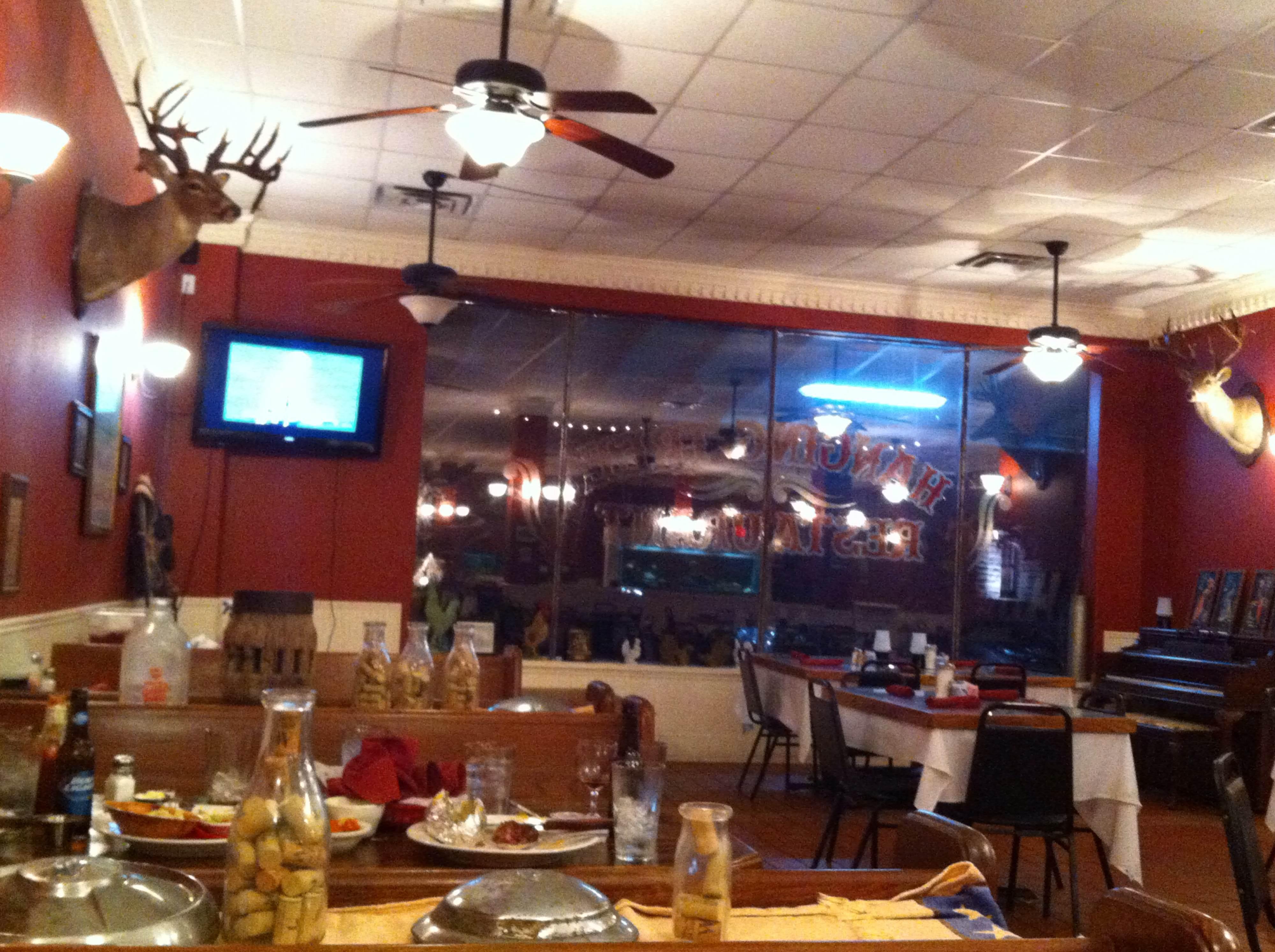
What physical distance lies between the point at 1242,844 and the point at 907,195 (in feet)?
15.1

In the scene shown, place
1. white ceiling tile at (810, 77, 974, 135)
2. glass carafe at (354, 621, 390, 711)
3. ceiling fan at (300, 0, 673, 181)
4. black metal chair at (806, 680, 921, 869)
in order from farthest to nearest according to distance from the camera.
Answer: white ceiling tile at (810, 77, 974, 135), black metal chair at (806, 680, 921, 869), ceiling fan at (300, 0, 673, 181), glass carafe at (354, 621, 390, 711)

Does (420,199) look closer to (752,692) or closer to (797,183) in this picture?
(797,183)

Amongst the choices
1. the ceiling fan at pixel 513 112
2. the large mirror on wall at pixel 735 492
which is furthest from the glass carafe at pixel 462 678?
the large mirror on wall at pixel 735 492

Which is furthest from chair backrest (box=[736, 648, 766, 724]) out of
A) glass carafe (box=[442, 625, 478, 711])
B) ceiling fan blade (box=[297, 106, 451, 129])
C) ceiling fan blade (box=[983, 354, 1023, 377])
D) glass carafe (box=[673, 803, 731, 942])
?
glass carafe (box=[673, 803, 731, 942])

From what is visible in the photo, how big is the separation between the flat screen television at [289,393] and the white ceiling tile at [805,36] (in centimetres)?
386

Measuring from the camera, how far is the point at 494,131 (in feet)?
Answer: 13.9

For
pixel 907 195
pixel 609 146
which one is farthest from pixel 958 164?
pixel 609 146

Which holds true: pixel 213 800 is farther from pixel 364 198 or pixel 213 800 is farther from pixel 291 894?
pixel 364 198

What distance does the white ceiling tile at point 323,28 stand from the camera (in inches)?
190

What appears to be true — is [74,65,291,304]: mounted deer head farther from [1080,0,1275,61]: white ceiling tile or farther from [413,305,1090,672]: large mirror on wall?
[413,305,1090,672]: large mirror on wall

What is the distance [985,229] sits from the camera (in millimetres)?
7301

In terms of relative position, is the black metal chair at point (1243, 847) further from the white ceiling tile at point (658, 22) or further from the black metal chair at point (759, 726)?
the black metal chair at point (759, 726)

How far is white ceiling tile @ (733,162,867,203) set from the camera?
6.42 meters

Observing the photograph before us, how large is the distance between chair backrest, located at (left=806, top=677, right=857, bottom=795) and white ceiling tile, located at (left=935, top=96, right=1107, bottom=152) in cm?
267
